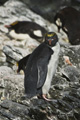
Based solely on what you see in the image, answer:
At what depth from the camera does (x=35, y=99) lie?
14.3ft

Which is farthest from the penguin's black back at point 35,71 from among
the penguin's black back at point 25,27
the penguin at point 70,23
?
the penguin at point 70,23

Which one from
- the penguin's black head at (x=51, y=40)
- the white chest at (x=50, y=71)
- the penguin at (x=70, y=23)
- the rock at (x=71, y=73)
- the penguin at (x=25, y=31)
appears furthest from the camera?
the penguin at (x=70, y=23)

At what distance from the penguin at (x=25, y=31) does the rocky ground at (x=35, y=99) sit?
147mm

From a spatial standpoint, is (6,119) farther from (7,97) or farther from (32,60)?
(32,60)

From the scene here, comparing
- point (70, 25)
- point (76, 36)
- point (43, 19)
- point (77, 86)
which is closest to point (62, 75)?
point (77, 86)

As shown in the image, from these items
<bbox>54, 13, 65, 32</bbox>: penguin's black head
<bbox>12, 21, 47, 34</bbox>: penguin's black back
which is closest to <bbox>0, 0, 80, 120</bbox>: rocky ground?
<bbox>12, 21, 47, 34</bbox>: penguin's black back

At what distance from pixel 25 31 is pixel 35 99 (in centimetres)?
315

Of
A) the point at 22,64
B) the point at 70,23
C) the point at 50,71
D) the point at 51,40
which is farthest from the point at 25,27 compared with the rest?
the point at 50,71

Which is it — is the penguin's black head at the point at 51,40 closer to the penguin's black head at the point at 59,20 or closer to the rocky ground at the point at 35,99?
the rocky ground at the point at 35,99

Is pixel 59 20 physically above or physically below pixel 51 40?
below

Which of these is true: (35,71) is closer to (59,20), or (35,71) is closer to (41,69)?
(41,69)

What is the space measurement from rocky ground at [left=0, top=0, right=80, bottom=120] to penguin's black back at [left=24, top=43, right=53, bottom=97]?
223 mm

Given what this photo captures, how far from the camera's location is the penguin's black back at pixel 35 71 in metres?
4.14

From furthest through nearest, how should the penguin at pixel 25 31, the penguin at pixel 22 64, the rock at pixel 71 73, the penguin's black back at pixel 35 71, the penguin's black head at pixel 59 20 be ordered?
the penguin's black head at pixel 59 20 → the penguin at pixel 25 31 → the penguin at pixel 22 64 → the rock at pixel 71 73 → the penguin's black back at pixel 35 71
